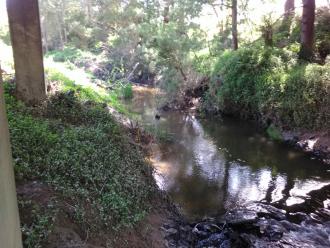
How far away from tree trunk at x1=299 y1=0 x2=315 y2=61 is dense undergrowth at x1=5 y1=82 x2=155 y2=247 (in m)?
10.0

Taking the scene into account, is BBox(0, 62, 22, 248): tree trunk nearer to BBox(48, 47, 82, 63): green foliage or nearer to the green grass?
the green grass

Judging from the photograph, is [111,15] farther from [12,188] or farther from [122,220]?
[12,188]

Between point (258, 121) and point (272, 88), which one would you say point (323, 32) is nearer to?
point (272, 88)

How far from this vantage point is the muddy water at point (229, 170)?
8812 mm

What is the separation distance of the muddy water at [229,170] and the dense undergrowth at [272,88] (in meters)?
1.05

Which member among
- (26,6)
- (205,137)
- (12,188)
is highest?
(26,6)

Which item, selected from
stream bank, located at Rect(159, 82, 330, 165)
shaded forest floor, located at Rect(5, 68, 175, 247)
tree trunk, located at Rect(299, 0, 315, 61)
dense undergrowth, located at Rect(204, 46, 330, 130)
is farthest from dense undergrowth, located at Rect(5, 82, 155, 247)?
tree trunk, located at Rect(299, 0, 315, 61)

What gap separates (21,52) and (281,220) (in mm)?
6140

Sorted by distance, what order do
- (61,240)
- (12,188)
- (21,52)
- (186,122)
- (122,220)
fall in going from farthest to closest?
(186,122) < (21,52) < (122,220) < (61,240) < (12,188)

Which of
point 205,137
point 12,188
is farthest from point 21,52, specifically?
point 205,137

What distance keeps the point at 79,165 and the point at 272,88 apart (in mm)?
10256

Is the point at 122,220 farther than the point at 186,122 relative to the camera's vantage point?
No

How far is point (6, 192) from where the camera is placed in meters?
2.59

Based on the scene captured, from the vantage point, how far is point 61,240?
452cm
